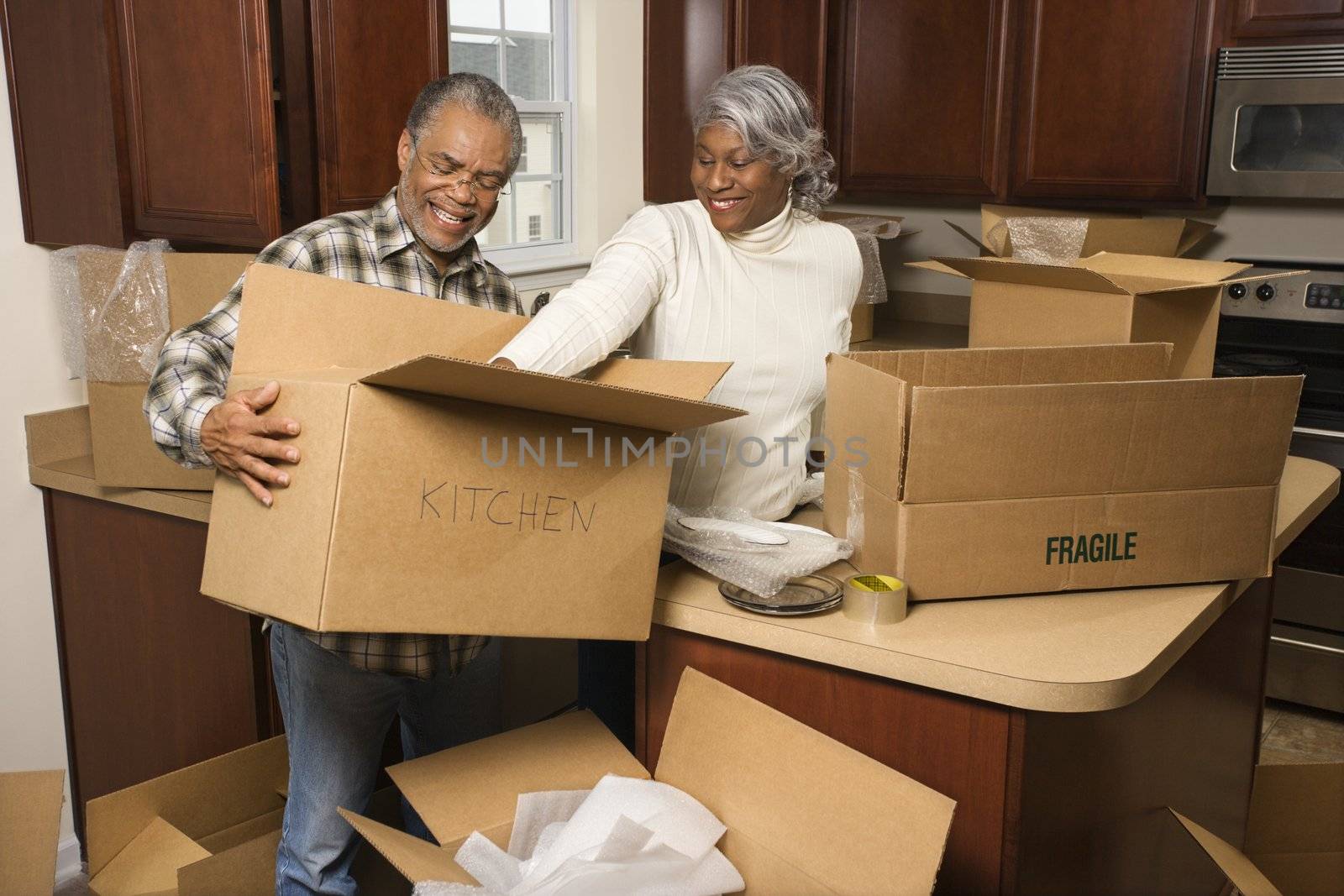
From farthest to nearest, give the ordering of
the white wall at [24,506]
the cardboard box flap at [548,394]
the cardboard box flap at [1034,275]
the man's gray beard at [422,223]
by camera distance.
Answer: the white wall at [24,506]
the cardboard box flap at [1034,275]
the man's gray beard at [422,223]
the cardboard box flap at [548,394]

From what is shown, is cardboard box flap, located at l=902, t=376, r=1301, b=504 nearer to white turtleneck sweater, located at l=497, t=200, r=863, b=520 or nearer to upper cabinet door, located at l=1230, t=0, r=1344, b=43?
white turtleneck sweater, located at l=497, t=200, r=863, b=520

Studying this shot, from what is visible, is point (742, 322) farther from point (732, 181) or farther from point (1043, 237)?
point (1043, 237)

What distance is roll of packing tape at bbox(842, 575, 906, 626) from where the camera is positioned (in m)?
1.31

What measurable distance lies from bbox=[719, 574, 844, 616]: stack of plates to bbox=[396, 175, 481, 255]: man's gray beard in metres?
0.66

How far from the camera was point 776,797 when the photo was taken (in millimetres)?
1229

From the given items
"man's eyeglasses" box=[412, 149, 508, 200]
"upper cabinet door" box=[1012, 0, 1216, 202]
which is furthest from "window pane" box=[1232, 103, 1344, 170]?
"man's eyeglasses" box=[412, 149, 508, 200]

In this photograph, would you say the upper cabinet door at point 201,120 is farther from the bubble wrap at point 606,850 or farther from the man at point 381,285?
the bubble wrap at point 606,850

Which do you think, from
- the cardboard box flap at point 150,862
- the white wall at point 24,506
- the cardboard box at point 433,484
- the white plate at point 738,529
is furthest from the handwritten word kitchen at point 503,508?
the white wall at point 24,506

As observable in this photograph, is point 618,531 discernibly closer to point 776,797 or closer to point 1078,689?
point 776,797

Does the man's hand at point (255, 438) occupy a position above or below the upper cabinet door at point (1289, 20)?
below

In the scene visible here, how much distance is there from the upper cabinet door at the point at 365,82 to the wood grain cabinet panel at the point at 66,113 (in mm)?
359

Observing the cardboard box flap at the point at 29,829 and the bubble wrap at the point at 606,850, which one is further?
the cardboard box flap at the point at 29,829

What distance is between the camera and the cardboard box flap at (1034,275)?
1.84 m

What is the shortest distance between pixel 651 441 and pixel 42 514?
1.54 m
